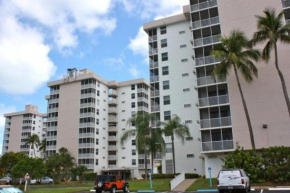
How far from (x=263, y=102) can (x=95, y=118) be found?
50.9 m

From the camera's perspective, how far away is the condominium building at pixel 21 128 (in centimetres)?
11038

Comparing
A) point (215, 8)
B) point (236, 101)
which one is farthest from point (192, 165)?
point (215, 8)

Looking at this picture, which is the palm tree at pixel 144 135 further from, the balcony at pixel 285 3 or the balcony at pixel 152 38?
the balcony at pixel 285 3

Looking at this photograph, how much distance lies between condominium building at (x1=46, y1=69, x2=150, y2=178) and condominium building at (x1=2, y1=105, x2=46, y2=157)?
3252 centimetres

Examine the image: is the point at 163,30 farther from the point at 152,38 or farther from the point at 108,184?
the point at 108,184

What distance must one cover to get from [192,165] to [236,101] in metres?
15.0

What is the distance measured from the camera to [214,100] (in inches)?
1548

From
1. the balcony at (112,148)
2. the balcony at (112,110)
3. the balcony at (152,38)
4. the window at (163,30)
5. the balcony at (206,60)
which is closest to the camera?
the balcony at (206,60)

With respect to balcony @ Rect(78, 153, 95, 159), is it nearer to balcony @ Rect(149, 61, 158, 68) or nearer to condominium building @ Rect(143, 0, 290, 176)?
condominium building @ Rect(143, 0, 290, 176)

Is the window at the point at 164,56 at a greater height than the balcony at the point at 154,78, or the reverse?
the window at the point at 164,56

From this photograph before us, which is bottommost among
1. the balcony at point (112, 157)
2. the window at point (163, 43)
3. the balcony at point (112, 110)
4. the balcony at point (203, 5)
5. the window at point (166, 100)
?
the balcony at point (112, 157)

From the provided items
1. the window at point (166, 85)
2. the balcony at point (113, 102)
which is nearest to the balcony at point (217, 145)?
the window at point (166, 85)

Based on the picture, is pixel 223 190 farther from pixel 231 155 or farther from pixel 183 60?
pixel 183 60

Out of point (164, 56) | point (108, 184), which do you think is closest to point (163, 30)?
point (164, 56)
